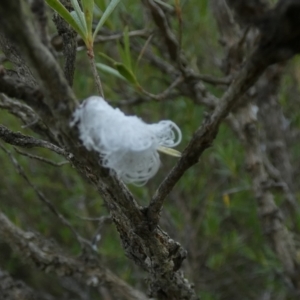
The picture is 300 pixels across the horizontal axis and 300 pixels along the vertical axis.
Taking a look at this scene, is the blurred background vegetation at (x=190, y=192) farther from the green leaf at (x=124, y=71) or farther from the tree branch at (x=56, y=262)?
the green leaf at (x=124, y=71)

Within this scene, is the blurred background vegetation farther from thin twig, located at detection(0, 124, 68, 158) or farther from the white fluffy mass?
the white fluffy mass

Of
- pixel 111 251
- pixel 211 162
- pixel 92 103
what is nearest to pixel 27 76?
pixel 92 103

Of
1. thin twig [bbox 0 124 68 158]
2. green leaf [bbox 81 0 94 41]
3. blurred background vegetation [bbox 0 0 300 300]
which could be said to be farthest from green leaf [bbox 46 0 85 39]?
blurred background vegetation [bbox 0 0 300 300]

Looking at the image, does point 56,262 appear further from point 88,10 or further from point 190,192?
point 190,192

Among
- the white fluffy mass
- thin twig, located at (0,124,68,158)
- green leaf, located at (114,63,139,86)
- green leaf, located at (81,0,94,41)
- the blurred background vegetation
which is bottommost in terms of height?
the blurred background vegetation

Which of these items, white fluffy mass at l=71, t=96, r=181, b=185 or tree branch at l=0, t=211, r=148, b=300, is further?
tree branch at l=0, t=211, r=148, b=300

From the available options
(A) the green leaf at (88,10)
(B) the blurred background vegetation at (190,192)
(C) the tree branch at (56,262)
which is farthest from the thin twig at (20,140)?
(B) the blurred background vegetation at (190,192)
